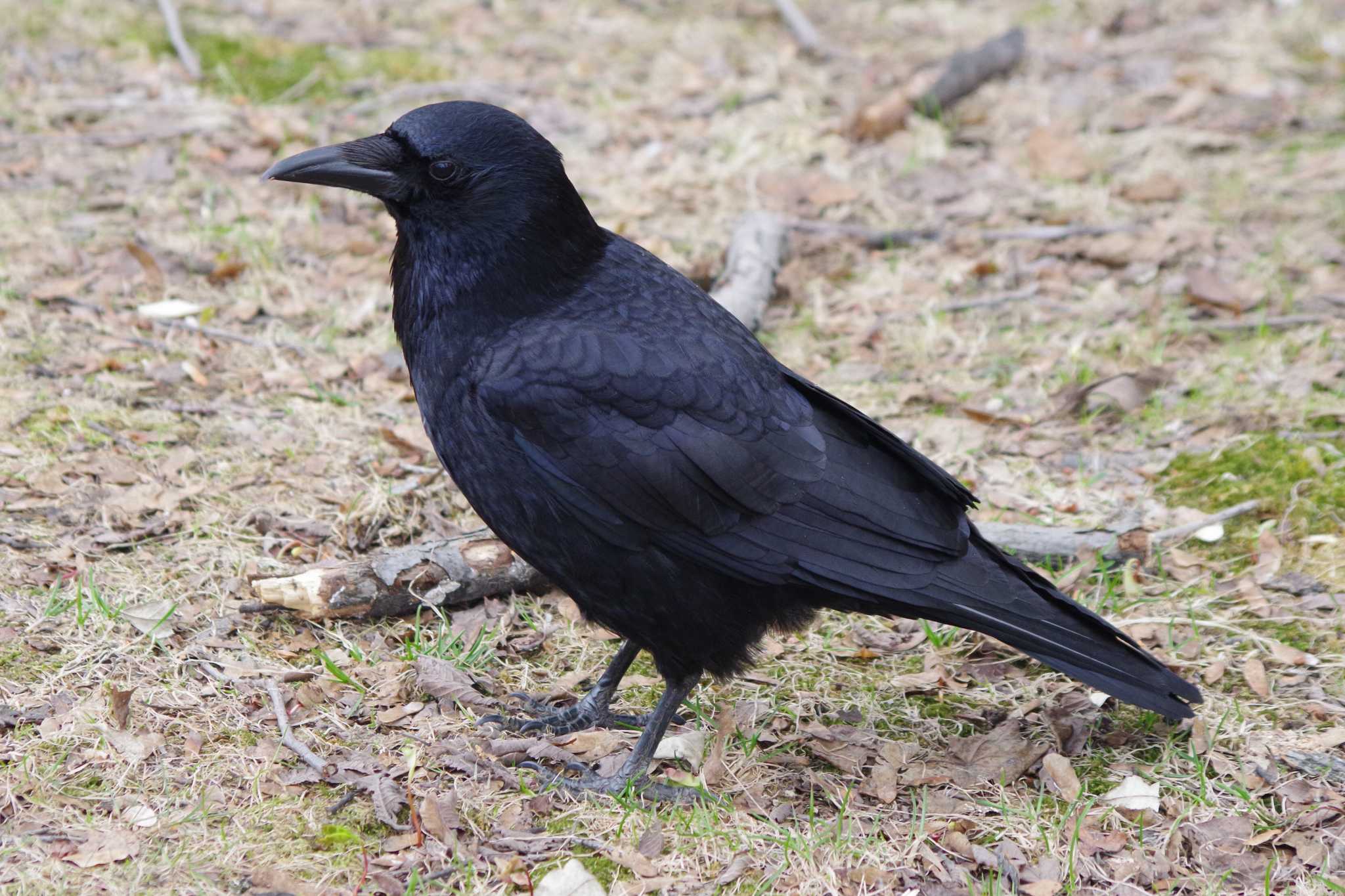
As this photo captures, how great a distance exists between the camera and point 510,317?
349cm

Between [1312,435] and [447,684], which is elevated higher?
[447,684]

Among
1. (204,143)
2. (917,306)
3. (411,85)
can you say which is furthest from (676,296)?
(411,85)

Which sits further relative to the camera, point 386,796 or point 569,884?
point 386,796

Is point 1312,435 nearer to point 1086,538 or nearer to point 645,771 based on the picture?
point 1086,538

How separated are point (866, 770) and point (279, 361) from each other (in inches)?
123

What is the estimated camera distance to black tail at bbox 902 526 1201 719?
3393 mm

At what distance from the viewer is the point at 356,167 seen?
3479 millimetres

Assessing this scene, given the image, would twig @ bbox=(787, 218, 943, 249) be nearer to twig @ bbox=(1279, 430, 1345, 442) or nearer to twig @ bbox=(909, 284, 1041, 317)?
twig @ bbox=(909, 284, 1041, 317)

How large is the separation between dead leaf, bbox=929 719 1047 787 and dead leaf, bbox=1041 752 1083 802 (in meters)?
Answer: 0.07

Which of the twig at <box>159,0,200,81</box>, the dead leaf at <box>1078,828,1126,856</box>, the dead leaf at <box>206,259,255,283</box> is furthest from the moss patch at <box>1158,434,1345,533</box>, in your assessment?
the twig at <box>159,0,200,81</box>

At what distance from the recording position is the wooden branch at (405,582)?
387 cm


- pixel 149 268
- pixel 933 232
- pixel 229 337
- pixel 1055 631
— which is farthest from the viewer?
pixel 933 232

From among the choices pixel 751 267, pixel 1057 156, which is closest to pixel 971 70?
pixel 1057 156

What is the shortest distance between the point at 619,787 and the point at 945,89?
6038 mm
